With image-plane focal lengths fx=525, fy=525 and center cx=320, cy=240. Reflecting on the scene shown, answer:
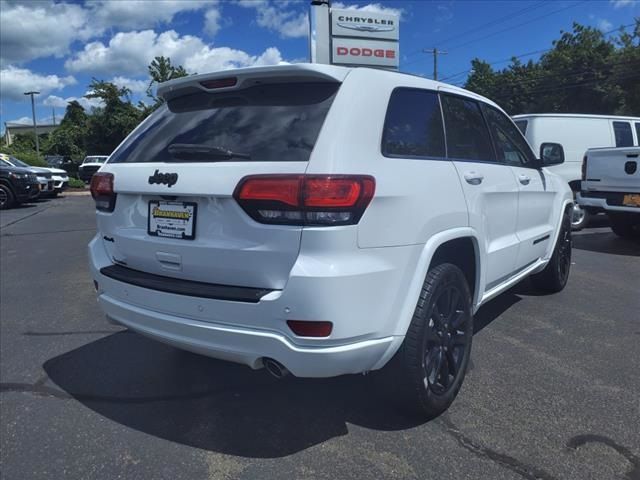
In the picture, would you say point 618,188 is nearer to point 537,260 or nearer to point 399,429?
point 537,260

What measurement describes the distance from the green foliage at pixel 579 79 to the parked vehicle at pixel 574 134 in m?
27.6

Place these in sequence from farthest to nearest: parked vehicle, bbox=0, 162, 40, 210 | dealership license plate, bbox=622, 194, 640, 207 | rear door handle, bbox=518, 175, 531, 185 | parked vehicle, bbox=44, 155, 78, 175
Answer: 1. parked vehicle, bbox=44, 155, 78, 175
2. parked vehicle, bbox=0, 162, 40, 210
3. dealership license plate, bbox=622, 194, 640, 207
4. rear door handle, bbox=518, 175, 531, 185

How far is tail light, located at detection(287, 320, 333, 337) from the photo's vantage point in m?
2.24

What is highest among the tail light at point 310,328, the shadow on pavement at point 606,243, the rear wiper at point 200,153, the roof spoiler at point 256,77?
the roof spoiler at point 256,77

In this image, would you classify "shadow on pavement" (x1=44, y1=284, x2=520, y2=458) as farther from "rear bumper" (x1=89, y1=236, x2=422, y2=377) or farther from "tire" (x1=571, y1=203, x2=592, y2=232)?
"tire" (x1=571, y1=203, x2=592, y2=232)

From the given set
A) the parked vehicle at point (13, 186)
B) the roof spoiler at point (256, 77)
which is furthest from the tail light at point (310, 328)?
the parked vehicle at point (13, 186)

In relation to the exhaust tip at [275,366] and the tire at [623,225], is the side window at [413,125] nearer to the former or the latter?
the exhaust tip at [275,366]

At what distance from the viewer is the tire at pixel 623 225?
28.9ft

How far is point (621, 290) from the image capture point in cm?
556

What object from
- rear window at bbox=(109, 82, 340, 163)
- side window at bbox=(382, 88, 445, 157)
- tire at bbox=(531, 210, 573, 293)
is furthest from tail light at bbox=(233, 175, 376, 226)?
tire at bbox=(531, 210, 573, 293)

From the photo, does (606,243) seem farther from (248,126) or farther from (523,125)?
(248,126)

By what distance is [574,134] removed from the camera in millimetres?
9953

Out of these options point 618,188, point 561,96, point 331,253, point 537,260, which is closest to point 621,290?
point 537,260

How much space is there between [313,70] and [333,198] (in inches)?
25.9
